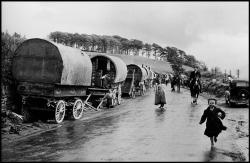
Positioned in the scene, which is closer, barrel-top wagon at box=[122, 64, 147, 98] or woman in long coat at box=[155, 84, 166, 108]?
woman in long coat at box=[155, 84, 166, 108]

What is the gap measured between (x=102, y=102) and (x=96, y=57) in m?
3.63

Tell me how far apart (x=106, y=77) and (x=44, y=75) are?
8.46m

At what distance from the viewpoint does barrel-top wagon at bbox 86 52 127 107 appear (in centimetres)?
2239

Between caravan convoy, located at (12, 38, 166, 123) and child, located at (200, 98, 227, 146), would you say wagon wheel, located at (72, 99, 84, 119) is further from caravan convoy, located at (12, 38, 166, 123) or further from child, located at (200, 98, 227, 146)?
child, located at (200, 98, 227, 146)

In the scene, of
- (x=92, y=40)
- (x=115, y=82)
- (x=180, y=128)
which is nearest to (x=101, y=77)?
(x=115, y=82)

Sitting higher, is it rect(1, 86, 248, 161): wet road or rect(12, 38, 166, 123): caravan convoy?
rect(12, 38, 166, 123): caravan convoy

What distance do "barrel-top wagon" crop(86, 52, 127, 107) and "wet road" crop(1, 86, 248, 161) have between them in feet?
23.3

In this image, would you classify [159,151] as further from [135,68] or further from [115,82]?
[135,68]

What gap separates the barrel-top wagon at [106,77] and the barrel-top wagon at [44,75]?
250 inches

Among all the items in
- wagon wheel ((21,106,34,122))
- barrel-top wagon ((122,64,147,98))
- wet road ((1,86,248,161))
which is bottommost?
wet road ((1,86,248,161))

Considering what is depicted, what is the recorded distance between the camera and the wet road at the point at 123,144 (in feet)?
29.0

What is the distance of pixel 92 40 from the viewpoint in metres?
150

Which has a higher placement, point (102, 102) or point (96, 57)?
point (96, 57)

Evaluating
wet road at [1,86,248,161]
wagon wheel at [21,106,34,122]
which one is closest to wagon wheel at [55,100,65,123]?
wet road at [1,86,248,161]
